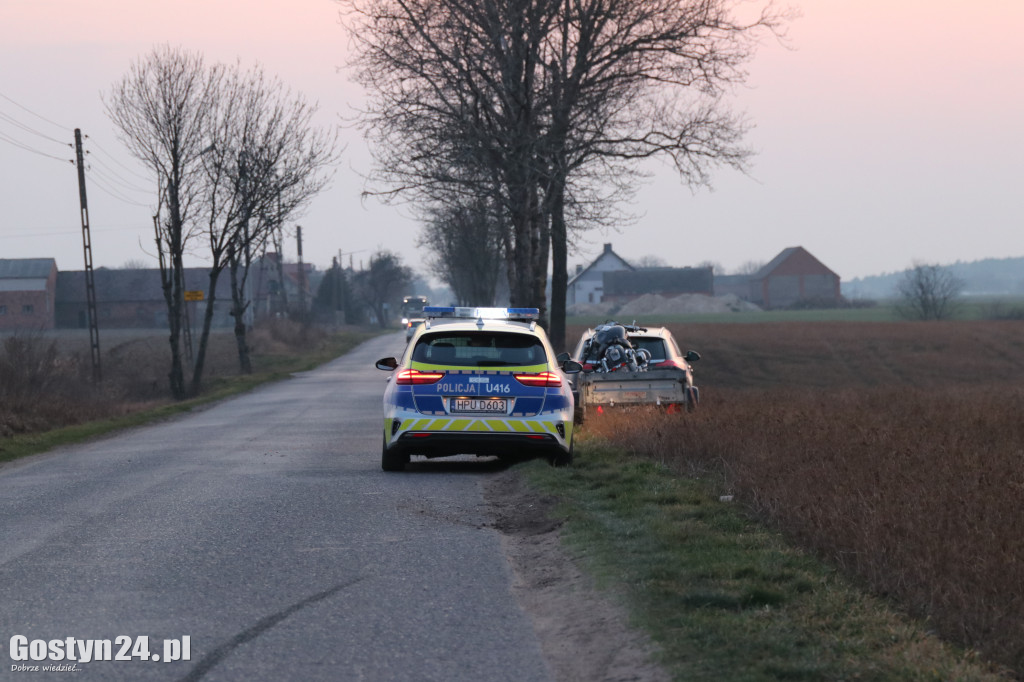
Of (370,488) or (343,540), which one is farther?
(370,488)

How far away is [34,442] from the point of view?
62.1 ft

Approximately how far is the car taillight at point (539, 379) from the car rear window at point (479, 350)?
149 millimetres

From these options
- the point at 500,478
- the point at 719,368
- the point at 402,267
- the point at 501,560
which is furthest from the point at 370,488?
the point at 402,267

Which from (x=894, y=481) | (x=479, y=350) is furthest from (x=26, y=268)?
(x=894, y=481)

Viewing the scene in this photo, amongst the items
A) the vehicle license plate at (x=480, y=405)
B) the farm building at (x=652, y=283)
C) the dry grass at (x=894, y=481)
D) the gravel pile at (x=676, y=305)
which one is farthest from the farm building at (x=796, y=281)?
the vehicle license plate at (x=480, y=405)

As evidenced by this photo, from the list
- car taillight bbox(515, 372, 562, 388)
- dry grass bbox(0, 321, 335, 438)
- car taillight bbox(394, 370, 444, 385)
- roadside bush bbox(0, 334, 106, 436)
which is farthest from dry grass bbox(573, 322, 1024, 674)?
dry grass bbox(0, 321, 335, 438)

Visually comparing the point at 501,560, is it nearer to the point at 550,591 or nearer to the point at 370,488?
the point at 550,591

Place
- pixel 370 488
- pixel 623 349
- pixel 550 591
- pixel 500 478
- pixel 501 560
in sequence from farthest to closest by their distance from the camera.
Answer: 1. pixel 623 349
2. pixel 500 478
3. pixel 370 488
4. pixel 501 560
5. pixel 550 591

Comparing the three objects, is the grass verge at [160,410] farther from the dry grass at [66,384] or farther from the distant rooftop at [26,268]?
the distant rooftop at [26,268]

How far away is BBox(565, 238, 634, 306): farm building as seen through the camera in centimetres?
17138

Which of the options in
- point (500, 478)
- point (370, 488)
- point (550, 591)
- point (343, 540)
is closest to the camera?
point (550, 591)

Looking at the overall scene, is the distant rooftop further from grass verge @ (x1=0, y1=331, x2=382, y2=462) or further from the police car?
the police car

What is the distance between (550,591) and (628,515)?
2245 mm

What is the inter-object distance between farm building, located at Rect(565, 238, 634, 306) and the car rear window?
508ft
